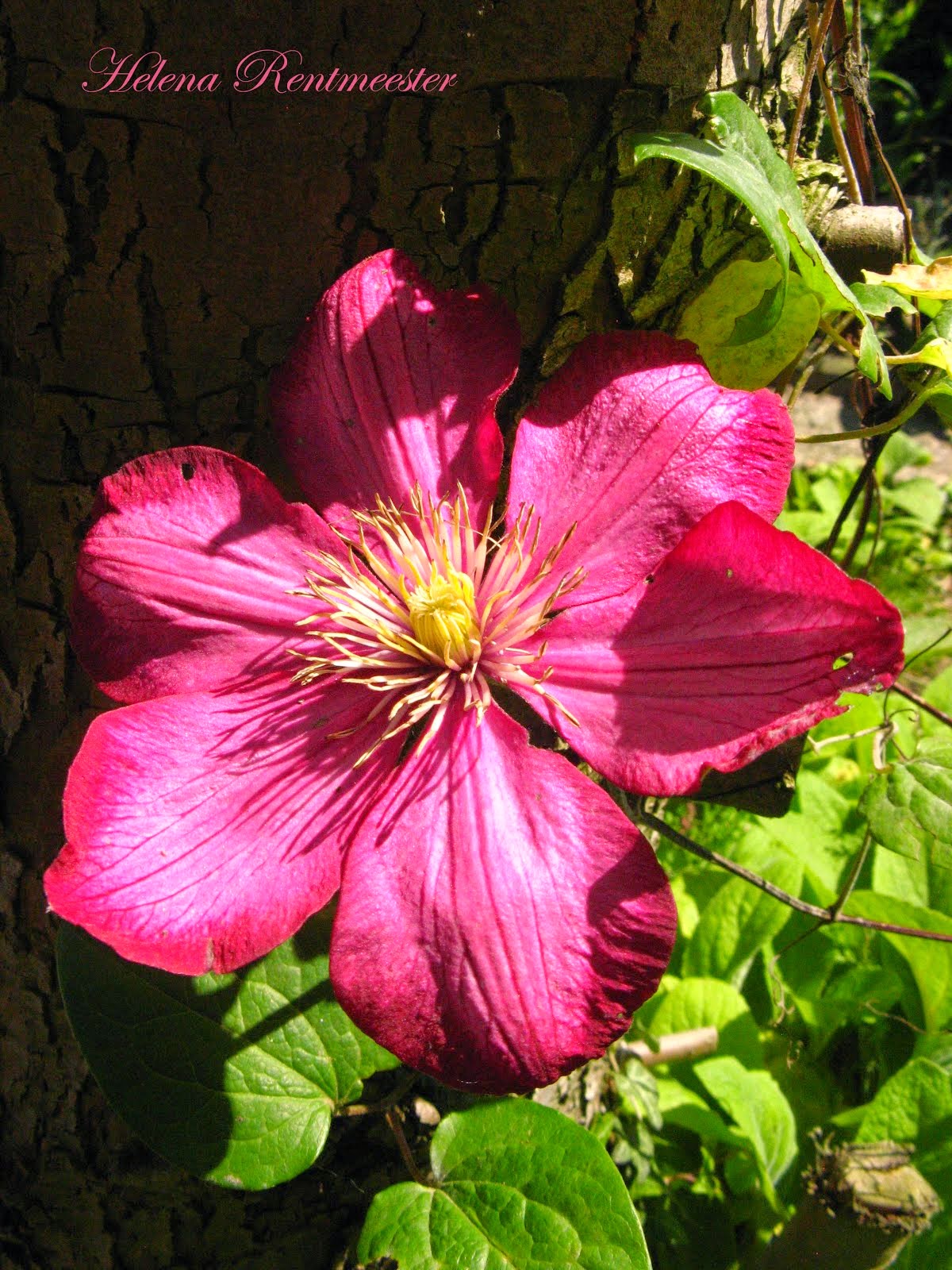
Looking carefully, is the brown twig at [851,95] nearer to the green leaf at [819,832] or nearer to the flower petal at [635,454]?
the flower petal at [635,454]

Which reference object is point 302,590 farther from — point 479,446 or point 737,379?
point 737,379

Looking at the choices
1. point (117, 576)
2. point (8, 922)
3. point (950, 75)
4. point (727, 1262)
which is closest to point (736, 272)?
point (117, 576)

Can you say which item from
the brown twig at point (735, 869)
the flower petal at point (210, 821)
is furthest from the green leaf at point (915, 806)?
the flower petal at point (210, 821)

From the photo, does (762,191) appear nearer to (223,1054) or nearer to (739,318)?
(739,318)

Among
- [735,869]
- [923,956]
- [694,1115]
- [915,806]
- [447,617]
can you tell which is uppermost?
[447,617]

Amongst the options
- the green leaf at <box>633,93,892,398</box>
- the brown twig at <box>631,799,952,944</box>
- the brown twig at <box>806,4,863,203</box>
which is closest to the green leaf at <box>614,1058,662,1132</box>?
the brown twig at <box>631,799,952,944</box>

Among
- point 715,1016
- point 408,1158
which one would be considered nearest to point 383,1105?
point 408,1158
